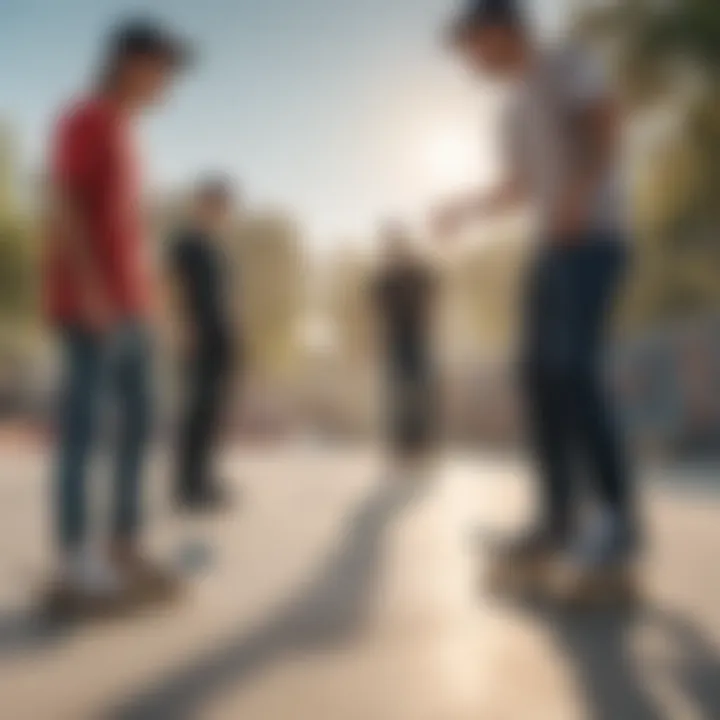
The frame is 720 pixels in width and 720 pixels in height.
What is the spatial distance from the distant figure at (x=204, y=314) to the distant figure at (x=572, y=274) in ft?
1.05

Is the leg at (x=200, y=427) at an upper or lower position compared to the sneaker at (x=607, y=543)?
upper

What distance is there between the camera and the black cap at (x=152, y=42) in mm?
1216

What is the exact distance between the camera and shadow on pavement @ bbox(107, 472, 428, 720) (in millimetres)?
1082

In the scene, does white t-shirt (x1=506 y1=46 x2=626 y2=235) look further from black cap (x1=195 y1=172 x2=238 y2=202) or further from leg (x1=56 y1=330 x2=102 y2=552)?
leg (x1=56 y1=330 x2=102 y2=552)

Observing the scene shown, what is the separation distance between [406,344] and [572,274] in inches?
14.2

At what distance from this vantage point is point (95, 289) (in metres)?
1.35

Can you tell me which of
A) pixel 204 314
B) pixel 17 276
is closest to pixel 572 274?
pixel 204 314

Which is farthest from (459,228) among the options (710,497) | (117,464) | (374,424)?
(710,497)

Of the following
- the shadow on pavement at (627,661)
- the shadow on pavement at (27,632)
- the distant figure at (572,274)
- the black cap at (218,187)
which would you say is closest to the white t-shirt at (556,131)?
the distant figure at (572,274)

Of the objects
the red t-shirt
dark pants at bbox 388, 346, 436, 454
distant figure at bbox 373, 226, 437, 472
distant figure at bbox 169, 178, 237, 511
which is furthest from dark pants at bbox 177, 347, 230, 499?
dark pants at bbox 388, 346, 436, 454

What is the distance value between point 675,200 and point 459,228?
2.98 feet

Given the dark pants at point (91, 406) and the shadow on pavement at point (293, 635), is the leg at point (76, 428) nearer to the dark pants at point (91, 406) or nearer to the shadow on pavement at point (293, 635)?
the dark pants at point (91, 406)

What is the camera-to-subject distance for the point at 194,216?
1221 mm

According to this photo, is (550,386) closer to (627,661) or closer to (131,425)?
(627,661)
